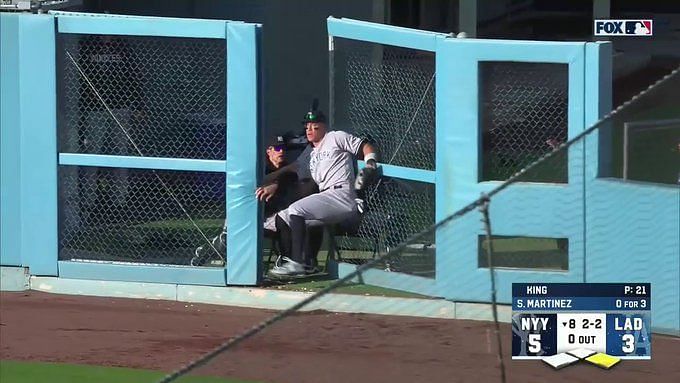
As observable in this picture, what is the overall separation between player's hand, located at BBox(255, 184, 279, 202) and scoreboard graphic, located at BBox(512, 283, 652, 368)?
331cm

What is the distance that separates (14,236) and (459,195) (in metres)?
3.71

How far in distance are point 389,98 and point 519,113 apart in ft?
4.03

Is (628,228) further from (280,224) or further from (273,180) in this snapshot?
(273,180)

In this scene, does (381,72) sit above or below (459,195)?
above

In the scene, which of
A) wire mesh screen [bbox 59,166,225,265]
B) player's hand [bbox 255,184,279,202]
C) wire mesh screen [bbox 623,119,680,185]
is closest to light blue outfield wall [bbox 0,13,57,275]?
wire mesh screen [bbox 59,166,225,265]

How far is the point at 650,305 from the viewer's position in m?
6.93

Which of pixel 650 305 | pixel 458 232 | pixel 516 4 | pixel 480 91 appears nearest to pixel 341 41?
pixel 480 91

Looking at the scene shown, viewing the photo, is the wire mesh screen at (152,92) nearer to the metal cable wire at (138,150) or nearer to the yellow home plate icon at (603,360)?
the metal cable wire at (138,150)

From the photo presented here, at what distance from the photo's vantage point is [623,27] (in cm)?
1498

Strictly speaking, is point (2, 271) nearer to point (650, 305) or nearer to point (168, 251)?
point (168, 251)

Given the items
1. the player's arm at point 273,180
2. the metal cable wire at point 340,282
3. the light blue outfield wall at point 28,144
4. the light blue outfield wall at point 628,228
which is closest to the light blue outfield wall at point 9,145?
the light blue outfield wall at point 28,144

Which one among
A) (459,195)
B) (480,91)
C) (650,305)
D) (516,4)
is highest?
(516,4)

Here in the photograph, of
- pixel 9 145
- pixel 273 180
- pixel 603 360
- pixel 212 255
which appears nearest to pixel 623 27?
pixel 273 180

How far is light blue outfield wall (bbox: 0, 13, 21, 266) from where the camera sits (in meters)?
9.98
